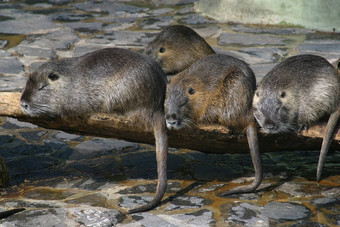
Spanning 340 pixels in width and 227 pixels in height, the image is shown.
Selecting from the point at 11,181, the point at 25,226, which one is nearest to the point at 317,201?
the point at 25,226

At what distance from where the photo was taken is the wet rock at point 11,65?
27.1 ft

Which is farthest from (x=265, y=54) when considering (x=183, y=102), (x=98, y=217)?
(x=98, y=217)

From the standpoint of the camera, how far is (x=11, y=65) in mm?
8484

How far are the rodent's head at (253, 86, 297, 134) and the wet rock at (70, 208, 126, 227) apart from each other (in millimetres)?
1318

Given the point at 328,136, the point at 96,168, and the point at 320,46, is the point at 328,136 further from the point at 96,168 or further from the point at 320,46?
the point at 320,46

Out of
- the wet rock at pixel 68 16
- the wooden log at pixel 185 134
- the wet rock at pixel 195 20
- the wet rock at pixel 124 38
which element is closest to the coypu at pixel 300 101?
the wooden log at pixel 185 134

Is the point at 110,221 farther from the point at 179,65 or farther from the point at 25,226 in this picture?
the point at 179,65

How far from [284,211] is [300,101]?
87 cm

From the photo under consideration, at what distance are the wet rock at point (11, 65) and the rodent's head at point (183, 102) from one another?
3825 mm

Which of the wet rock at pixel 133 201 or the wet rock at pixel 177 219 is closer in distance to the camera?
the wet rock at pixel 177 219

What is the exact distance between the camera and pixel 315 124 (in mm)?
4934

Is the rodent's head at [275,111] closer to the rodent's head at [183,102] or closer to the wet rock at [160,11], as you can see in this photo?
the rodent's head at [183,102]

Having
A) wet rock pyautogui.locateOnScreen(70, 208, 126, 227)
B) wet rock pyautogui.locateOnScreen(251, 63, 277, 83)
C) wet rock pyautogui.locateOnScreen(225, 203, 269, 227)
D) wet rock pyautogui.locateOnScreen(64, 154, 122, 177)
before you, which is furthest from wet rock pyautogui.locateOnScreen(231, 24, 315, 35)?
wet rock pyautogui.locateOnScreen(70, 208, 126, 227)

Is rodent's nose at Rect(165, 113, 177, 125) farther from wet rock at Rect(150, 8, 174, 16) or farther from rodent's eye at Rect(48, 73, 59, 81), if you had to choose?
wet rock at Rect(150, 8, 174, 16)
